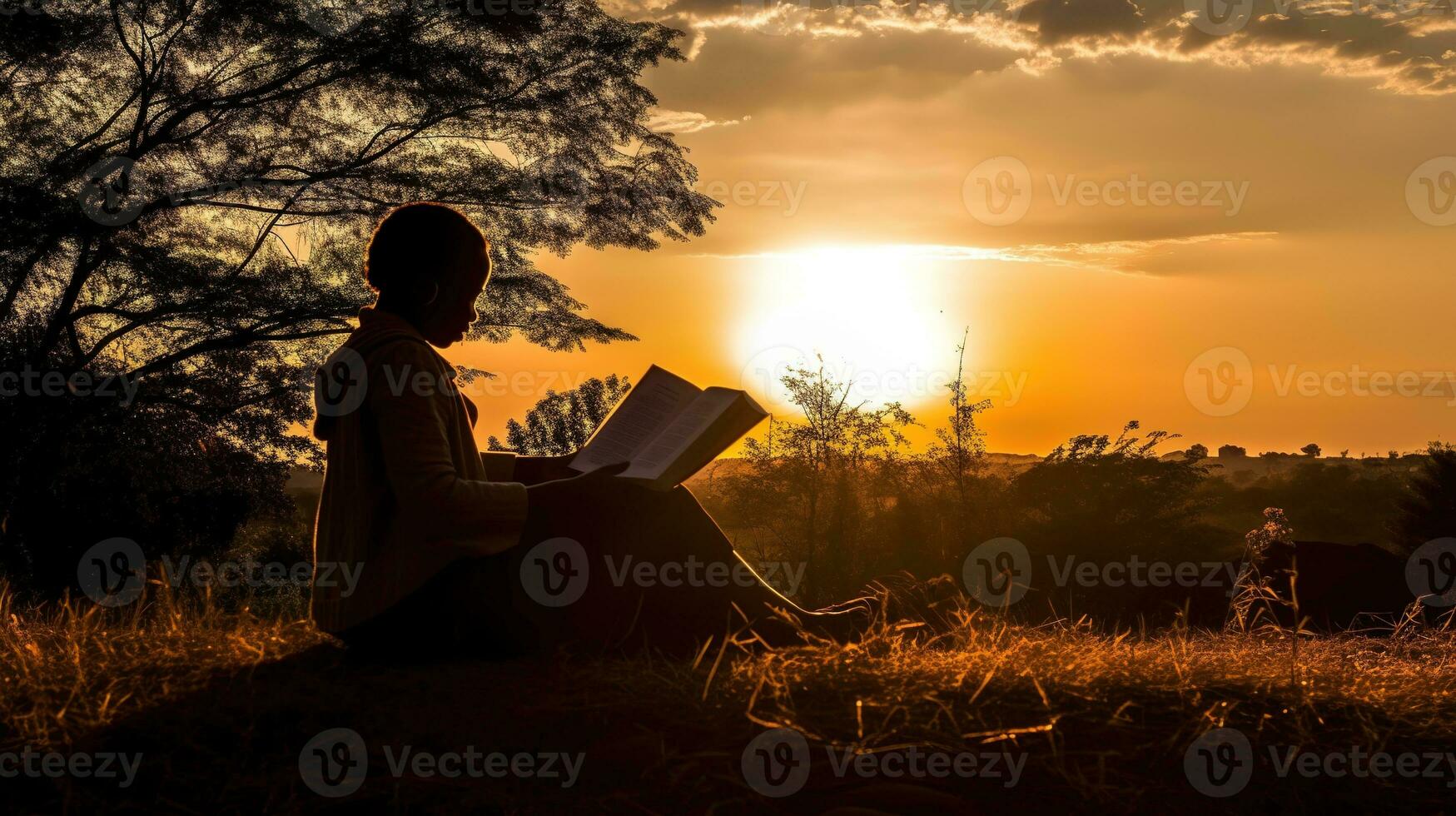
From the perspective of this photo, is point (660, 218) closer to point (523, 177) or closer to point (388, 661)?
point (523, 177)

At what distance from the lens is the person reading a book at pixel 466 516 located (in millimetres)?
3791

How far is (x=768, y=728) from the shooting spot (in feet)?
10.3

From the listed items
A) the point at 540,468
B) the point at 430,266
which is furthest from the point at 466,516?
the point at 540,468

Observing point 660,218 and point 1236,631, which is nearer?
point 1236,631

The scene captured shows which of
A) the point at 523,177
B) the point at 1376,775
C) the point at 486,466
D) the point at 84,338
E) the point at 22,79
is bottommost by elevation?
the point at 1376,775

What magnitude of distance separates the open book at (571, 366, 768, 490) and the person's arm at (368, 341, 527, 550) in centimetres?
50

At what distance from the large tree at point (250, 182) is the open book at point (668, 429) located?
32.3 ft

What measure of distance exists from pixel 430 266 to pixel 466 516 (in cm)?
100

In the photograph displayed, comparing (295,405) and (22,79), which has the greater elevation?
(22,79)

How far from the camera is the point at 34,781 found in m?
3.13

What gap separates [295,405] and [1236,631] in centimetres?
1208

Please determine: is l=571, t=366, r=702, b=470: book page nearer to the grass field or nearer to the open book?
the open book

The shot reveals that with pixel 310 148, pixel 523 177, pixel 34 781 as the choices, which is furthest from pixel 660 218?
pixel 34 781

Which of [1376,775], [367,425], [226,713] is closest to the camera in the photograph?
[1376,775]
